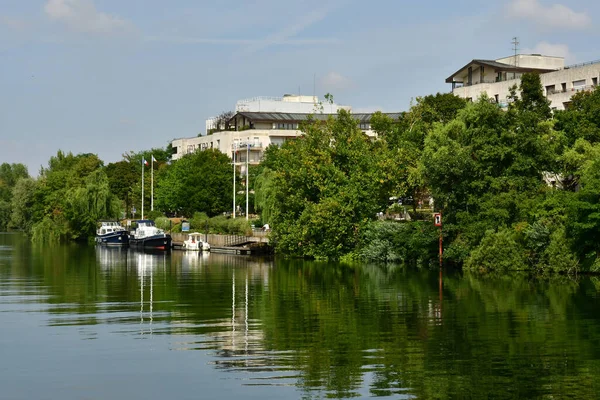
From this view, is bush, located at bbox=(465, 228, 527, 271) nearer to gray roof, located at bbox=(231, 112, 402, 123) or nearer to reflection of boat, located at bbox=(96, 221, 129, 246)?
reflection of boat, located at bbox=(96, 221, 129, 246)

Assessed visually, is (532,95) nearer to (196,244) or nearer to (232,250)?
(232,250)

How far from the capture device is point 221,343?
27656mm

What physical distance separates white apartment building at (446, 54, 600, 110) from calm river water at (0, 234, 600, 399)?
134 feet

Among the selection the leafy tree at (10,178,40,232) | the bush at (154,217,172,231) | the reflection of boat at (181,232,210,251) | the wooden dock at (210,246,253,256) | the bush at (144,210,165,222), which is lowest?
the wooden dock at (210,246,253,256)

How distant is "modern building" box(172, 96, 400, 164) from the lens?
139 meters

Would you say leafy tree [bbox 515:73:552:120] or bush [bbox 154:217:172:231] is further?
bush [bbox 154:217:172:231]

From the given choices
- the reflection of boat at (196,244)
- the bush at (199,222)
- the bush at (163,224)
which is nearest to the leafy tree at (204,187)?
the bush at (163,224)

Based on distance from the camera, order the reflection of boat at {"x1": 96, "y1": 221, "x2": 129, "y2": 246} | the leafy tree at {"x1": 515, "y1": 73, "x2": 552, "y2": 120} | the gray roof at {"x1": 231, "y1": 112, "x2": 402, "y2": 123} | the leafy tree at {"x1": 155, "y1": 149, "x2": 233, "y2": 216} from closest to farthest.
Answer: the leafy tree at {"x1": 515, "y1": 73, "x2": 552, "y2": 120} < the reflection of boat at {"x1": 96, "y1": 221, "x2": 129, "y2": 246} < the leafy tree at {"x1": 155, "y1": 149, "x2": 233, "y2": 216} < the gray roof at {"x1": 231, "y1": 112, "x2": 402, "y2": 123}

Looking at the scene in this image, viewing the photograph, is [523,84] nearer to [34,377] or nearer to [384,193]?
[384,193]

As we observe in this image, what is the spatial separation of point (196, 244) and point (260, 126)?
54.5 meters

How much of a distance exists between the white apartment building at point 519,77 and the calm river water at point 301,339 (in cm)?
4071

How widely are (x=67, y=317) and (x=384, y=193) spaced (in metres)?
43.8

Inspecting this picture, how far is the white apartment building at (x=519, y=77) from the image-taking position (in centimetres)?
8638

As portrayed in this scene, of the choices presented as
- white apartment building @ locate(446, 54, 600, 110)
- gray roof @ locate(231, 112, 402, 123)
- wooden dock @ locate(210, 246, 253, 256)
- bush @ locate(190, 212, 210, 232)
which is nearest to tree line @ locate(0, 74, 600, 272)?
wooden dock @ locate(210, 246, 253, 256)
